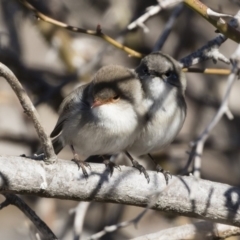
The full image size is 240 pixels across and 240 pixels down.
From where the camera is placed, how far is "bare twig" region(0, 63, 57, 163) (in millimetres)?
2484

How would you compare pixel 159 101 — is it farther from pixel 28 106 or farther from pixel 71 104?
pixel 28 106

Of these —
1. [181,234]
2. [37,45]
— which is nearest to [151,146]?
[181,234]

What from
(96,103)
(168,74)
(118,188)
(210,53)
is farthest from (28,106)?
(168,74)

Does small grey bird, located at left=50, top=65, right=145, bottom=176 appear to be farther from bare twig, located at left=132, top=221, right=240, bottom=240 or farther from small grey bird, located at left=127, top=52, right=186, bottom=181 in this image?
bare twig, located at left=132, top=221, right=240, bottom=240

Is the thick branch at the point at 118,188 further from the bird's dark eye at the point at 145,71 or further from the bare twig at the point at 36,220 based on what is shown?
the bird's dark eye at the point at 145,71

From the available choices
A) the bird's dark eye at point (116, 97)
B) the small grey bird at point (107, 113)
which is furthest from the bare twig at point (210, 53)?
the bird's dark eye at point (116, 97)

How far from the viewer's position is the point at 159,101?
152 inches

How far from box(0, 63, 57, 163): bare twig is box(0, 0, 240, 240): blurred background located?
7.78ft

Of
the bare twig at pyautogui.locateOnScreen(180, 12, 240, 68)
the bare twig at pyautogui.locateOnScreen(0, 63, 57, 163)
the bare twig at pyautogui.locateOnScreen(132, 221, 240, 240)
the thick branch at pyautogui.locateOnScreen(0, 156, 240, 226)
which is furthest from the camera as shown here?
the bare twig at pyautogui.locateOnScreen(180, 12, 240, 68)

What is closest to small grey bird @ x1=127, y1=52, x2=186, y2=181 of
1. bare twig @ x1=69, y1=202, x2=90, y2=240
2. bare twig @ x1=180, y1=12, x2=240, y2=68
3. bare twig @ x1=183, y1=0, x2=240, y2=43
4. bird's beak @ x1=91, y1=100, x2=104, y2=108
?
bare twig @ x1=180, y1=12, x2=240, y2=68

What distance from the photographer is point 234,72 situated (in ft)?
6.18

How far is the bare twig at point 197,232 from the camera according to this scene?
10.9 feet

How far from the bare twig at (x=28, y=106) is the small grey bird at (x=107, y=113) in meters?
0.78

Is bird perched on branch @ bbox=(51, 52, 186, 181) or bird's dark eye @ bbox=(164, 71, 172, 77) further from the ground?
bird's dark eye @ bbox=(164, 71, 172, 77)
